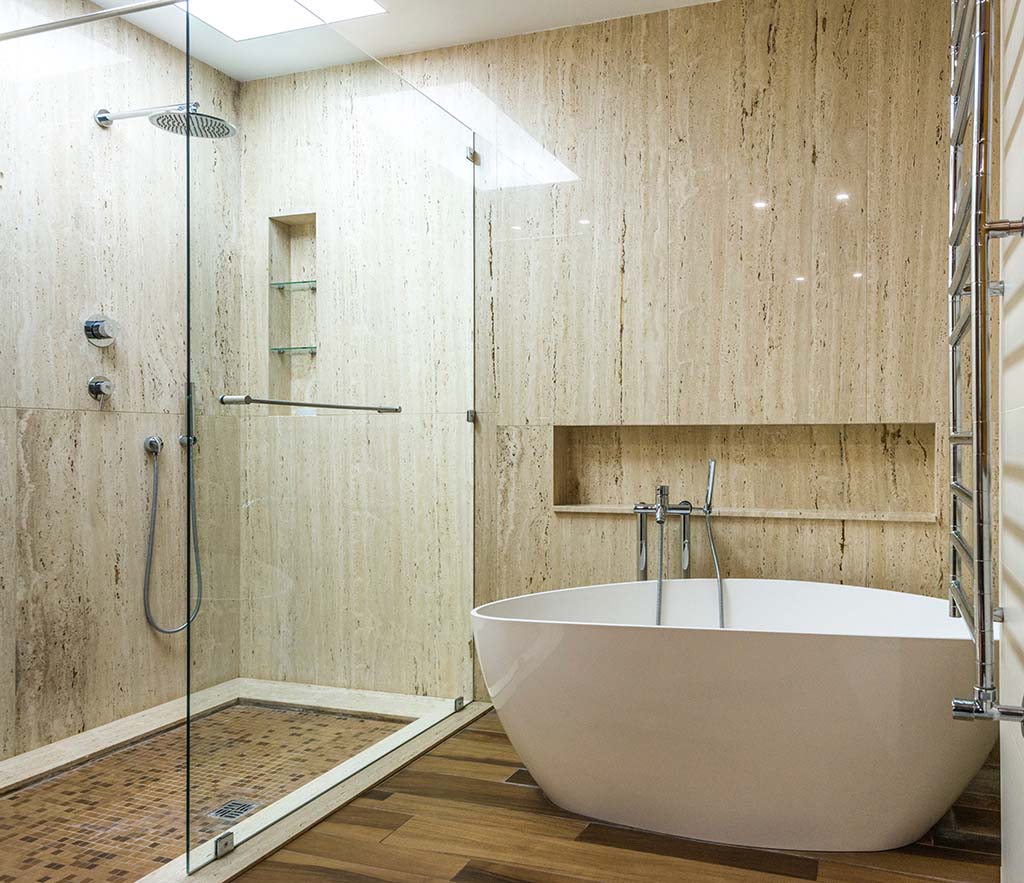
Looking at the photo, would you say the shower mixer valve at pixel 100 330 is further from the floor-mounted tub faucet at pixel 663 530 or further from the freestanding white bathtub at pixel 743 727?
the floor-mounted tub faucet at pixel 663 530

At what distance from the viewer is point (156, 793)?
284cm

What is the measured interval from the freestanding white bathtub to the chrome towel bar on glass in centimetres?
84

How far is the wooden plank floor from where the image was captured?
2.28 m

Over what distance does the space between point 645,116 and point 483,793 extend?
2.57 m

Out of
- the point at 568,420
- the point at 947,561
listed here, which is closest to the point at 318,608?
the point at 568,420

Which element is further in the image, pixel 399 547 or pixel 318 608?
pixel 399 547

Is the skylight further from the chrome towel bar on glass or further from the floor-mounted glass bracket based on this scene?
the floor-mounted glass bracket

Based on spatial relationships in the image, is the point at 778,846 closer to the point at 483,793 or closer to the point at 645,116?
the point at 483,793

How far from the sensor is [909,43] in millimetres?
3221

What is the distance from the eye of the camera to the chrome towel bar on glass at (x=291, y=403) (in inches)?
94.3

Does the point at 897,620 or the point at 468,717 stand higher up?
the point at 897,620

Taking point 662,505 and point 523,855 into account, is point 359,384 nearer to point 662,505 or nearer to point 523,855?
point 662,505

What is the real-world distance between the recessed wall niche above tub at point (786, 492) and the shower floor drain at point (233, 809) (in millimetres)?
1706

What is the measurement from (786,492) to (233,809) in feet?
7.47
